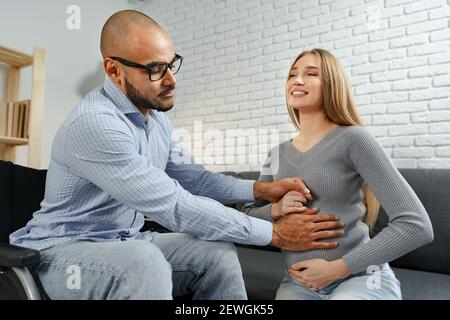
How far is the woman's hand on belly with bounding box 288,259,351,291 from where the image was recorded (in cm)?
109

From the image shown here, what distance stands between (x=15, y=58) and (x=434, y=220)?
10.2 ft

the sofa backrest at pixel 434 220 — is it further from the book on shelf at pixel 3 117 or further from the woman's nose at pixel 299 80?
the book on shelf at pixel 3 117

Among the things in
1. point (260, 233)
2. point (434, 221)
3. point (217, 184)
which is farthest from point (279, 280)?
point (434, 221)

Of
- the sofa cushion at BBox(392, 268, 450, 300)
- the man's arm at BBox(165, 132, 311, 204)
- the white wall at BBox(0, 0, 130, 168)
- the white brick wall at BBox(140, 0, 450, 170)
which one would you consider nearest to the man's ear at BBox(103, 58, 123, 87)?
the man's arm at BBox(165, 132, 311, 204)

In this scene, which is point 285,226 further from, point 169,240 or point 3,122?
point 3,122

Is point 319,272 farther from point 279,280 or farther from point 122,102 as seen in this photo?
point 122,102

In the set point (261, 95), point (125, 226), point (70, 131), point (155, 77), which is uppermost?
point (261, 95)

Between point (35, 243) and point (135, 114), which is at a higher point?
point (135, 114)

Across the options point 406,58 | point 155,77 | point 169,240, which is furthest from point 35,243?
point 406,58

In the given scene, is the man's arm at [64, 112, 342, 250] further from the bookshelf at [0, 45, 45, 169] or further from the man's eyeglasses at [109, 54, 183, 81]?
the bookshelf at [0, 45, 45, 169]
